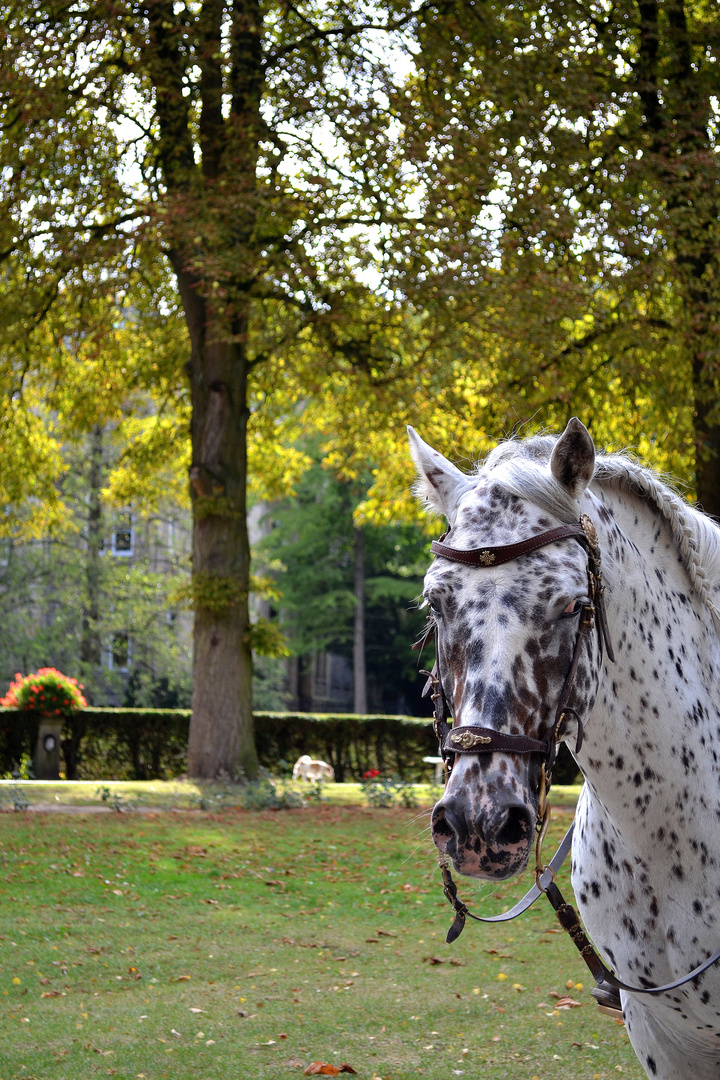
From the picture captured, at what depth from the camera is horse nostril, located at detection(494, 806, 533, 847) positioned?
203 centimetres

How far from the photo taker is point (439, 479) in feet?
8.66

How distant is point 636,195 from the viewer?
12.0m

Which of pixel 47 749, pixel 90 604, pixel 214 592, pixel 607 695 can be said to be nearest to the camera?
pixel 607 695

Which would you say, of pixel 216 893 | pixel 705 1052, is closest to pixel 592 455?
pixel 705 1052

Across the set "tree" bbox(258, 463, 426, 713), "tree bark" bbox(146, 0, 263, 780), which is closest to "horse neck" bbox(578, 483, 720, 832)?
"tree bark" bbox(146, 0, 263, 780)

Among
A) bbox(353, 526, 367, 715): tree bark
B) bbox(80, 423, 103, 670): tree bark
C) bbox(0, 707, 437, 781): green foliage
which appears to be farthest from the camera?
bbox(353, 526, 367, 715): tree bark

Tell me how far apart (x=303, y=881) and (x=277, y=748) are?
8.33m

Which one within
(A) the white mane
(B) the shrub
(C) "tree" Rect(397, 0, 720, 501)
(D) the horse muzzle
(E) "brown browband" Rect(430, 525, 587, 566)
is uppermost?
(C) "tree" Rect(397, 0, 720, 501)

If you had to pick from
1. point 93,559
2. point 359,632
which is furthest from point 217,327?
point 359,632

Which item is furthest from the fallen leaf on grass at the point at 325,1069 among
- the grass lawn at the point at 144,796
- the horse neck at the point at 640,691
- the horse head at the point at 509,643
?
the grass lawn at the point at 144,796

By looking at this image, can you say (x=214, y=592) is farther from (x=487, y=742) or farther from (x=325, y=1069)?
(x=487, y=742)

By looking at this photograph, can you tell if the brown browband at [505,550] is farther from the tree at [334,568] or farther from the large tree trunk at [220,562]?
the tree at [334,568]

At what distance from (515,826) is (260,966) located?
5.56 m

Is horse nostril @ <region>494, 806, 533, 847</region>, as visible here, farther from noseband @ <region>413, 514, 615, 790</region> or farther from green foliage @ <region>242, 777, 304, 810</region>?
green foliage @ <region>242, 777, 304, 810</region>
